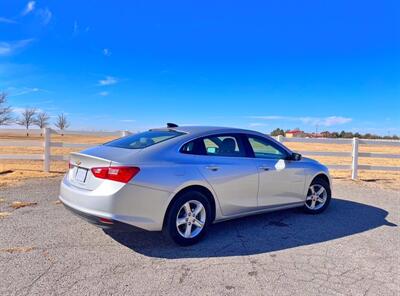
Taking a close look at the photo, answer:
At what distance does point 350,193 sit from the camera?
8.41m

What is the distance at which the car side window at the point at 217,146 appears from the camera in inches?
178

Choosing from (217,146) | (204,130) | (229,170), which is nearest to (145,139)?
(204,130)

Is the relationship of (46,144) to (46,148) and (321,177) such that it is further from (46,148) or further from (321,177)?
(321,177)

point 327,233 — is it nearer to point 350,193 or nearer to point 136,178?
point 136,178

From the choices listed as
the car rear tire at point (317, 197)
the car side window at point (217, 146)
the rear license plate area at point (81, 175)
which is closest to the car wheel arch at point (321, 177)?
the car rear tire at point (317, 197)

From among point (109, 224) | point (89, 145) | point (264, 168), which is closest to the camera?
point (109, 224)

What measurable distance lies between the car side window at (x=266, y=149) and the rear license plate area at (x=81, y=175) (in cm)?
262

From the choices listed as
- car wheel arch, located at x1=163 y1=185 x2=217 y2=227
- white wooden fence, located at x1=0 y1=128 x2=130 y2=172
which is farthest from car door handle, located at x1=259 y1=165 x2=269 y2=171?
white wooden fence, located at x1=0 y1=128 x2=130 y2=172

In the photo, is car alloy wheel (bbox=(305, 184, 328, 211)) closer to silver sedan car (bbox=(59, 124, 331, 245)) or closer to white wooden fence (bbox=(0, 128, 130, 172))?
silver sedan car (bbox=(59, 124, 331, 245))

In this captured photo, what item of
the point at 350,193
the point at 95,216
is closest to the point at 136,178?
the point at 95,216

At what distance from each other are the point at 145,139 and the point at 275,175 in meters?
2.17

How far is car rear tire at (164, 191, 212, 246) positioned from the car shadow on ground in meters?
0.14

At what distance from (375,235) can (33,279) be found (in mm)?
4679

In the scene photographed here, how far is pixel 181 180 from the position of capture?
13.6 feet
